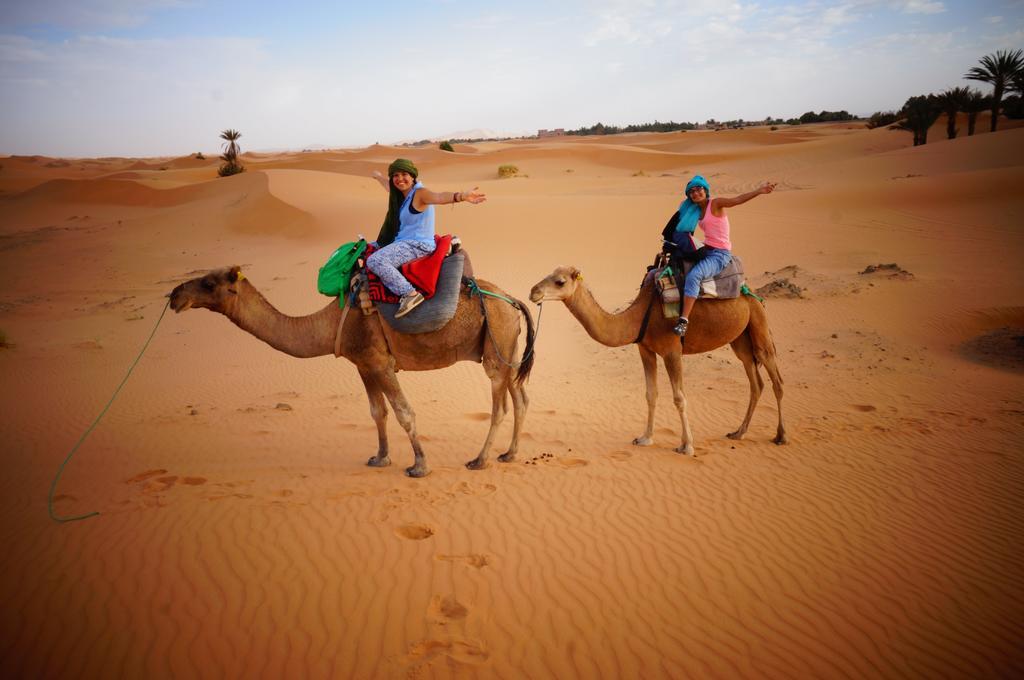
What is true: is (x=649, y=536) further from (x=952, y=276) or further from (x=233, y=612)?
(x=952, y=276)

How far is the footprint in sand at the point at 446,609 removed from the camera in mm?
4156

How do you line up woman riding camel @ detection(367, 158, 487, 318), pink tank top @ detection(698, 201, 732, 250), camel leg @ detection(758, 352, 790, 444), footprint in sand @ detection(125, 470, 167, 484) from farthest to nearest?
camel leg @ detection(758, 352, 790, 444)
pink tank top @ detection(698, 201, 732, 250)
footprint in sand @ detection(125, 470, 167, 484)
woman riding camel @ detection(367, 158, 487, 318)

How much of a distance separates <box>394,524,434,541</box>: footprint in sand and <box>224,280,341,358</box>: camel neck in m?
2.02

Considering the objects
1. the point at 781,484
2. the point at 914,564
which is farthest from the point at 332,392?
the point at 914,564

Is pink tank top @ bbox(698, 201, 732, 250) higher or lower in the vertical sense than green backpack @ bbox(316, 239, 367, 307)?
higher

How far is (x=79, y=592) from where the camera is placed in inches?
173

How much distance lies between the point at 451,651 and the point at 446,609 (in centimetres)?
42

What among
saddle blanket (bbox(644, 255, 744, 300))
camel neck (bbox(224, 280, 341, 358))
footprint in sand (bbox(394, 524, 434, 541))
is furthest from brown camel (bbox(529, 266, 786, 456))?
footprint in sand (bbox(394, 524, 434, 541))

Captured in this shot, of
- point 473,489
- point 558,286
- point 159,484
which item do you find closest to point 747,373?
point 558,286

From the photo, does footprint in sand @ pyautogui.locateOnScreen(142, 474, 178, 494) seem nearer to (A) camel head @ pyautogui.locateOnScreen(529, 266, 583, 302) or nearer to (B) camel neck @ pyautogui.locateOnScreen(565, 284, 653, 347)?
(A) camel head @ pyautogui.locateOnScreen(529, 266, 583, 302)

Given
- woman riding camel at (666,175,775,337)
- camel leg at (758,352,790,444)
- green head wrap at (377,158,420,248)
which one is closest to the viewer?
green head wrap at (377,158,420,248)

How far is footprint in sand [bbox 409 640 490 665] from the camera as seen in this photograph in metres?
3.79

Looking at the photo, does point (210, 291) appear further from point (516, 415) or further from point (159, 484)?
point (516, 415)

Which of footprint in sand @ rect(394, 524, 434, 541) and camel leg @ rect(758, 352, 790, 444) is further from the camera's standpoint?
camel leg @ rect(758, 352, 790, 444)
